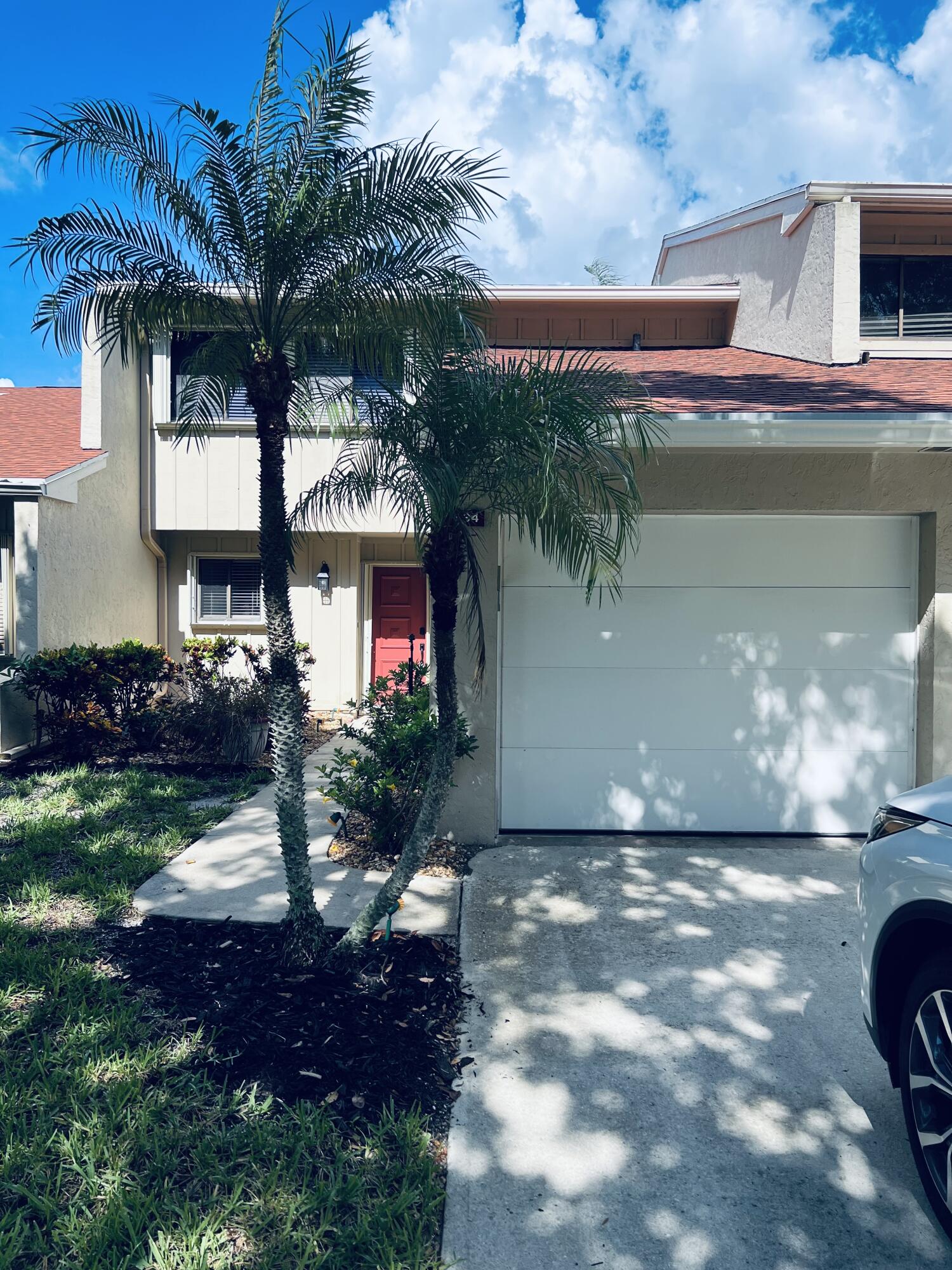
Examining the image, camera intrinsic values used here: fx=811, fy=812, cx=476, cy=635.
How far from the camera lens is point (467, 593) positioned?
5781 mm

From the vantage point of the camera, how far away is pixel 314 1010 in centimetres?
346

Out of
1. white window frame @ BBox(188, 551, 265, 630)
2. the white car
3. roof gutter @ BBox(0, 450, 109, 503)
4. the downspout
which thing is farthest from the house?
the downspout

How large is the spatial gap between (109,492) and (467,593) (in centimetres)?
665

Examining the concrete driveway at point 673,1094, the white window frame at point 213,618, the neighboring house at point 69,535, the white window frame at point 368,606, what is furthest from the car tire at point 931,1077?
the white window frame at point 213,618

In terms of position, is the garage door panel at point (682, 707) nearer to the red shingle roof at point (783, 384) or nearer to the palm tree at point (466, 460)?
the red shingle roof at point (783, 384)

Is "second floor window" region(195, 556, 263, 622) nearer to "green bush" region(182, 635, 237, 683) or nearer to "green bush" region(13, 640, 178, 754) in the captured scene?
"green bush" region(182, 635, 237, 683)

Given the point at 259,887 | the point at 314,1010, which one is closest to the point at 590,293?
the point at 259,887

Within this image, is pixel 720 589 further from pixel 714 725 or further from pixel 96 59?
pixel 96 59

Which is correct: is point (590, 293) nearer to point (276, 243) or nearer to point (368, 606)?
point (368, 606)

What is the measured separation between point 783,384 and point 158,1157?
6.71 meters

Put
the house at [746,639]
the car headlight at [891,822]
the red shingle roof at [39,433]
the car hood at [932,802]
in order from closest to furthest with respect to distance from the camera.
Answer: the car hood at [932,802], the car headlight at [891,822], the house at [746,639], the red shingle roof at [39,433]

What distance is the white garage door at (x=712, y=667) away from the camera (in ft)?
20.4

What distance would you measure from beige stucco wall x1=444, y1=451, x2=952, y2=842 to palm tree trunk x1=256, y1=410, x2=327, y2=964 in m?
2.15

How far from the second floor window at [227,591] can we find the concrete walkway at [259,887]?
6001 mm
